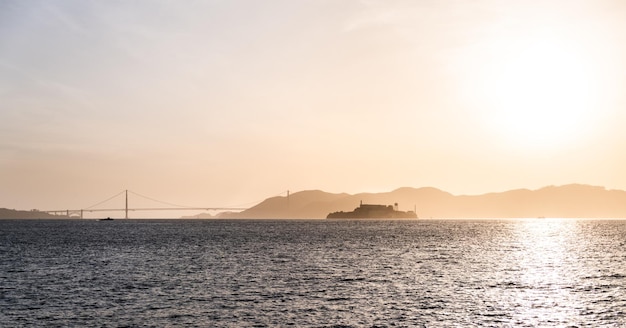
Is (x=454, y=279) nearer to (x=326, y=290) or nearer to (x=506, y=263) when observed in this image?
(x=326, y=290)

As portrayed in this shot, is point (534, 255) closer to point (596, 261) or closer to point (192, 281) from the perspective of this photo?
point (596, 261)

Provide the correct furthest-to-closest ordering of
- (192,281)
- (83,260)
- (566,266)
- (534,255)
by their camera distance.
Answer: (534,255)
(83,260)
(566,266)
(192,281)

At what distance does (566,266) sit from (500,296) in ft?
133

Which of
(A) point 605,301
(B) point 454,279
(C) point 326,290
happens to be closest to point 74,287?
(C) point 326,290

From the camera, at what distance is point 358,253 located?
12338 cm

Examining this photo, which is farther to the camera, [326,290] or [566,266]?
[566,266]

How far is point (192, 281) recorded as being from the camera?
250ft

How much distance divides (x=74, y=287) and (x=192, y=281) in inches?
A: 552

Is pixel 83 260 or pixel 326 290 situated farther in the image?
pixel 83 260

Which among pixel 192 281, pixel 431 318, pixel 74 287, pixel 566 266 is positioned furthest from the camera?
pixel 566 266

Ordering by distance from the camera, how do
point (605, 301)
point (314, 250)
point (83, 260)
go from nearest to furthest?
point (605, 301)
point (83, 260)
point (314, 250)

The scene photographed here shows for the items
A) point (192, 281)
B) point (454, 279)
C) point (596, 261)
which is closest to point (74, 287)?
point (192, 281)

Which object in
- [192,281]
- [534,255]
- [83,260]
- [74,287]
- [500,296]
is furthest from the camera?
[534,255]

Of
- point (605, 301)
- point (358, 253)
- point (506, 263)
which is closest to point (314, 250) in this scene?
point (358, 253)
